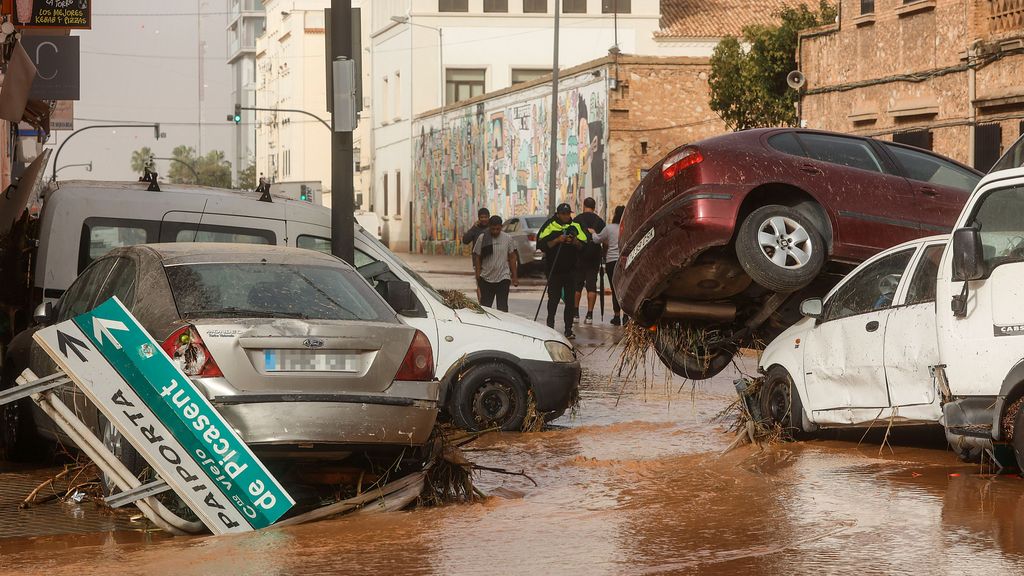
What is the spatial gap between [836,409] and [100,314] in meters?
5.58

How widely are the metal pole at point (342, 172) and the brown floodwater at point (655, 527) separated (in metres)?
1.93

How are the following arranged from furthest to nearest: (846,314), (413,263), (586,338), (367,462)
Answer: (413,263) < (586,338) < (846,314) < (367,462)

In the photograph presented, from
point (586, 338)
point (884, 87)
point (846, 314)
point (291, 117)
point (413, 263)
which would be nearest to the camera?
point (846, 314)

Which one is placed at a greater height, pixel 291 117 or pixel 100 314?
pixel 291 117

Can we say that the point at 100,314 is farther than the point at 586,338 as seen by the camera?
No

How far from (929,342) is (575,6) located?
60.8 metres

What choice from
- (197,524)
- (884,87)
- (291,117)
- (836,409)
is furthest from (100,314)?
(291,117)

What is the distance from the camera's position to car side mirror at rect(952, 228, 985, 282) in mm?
8984

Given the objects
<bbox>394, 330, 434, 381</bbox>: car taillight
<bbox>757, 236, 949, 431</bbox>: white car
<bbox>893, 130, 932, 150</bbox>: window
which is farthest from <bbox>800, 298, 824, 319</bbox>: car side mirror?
<bbox>893, 130, 932, 150</bbox>: window

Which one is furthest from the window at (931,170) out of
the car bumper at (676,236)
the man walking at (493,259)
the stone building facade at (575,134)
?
the stone building facade at (575,134)

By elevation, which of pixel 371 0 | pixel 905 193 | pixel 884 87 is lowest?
pixel 905 193

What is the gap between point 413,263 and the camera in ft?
175

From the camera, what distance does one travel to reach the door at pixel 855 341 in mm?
10266

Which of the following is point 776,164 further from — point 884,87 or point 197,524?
point 884,87
